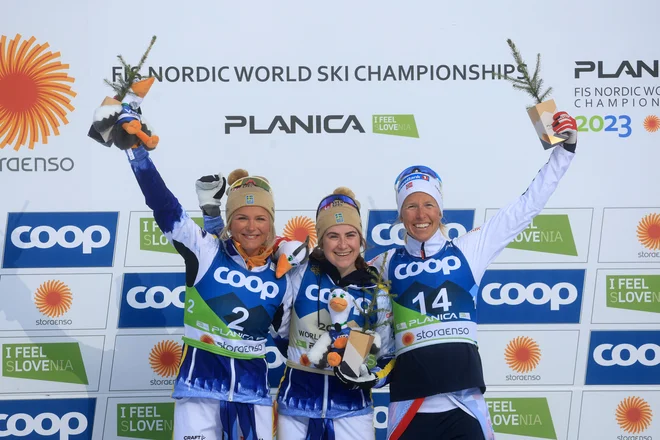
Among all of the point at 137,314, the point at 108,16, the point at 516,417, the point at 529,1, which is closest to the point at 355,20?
the point at 529,1

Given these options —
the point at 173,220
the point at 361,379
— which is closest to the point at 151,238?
the point at 173,220

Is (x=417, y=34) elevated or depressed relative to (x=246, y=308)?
elevated

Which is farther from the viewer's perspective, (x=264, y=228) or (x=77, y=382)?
(x=77, y=382)

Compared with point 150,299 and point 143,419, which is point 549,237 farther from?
point 143,419

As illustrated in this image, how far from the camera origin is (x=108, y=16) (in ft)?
13.4

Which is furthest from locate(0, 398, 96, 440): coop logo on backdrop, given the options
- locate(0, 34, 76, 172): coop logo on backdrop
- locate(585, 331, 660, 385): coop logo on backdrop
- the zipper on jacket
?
locate(585, 331, 660, 385): coop logo on backdrop

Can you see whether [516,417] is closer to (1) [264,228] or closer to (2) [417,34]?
(1) [264,228]

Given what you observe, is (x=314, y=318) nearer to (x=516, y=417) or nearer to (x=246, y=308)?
(x=246, y=308)

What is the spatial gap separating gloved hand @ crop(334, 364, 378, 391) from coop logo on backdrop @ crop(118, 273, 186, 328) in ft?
4.61

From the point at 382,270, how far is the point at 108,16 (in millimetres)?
2079

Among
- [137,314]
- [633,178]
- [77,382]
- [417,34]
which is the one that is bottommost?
[77,382]

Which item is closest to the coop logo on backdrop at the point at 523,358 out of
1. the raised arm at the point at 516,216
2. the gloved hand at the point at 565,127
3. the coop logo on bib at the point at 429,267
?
the raised arm at the point at 516,216

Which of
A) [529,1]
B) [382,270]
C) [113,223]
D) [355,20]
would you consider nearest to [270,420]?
[382,270]

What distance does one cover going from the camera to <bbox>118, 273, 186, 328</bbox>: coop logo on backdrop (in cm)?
409
